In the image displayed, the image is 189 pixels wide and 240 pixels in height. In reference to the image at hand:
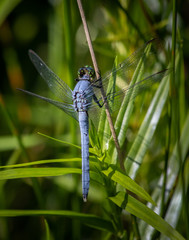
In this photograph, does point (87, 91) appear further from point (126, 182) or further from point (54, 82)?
point (126, 182)

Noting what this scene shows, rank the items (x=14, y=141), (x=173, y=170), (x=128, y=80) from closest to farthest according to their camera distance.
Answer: (x=128, y=80) < (x=173, y=170) < (x=14, y=141)

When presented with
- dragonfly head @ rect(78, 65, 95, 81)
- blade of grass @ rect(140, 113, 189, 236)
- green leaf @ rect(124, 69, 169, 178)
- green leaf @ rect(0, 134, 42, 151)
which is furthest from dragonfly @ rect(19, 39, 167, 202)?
green leaf @ rect(0, 134, 42, 151)

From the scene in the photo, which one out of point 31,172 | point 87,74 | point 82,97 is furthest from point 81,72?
point 31,172

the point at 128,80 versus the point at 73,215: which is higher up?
the point at 128,80

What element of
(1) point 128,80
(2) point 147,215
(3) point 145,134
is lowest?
(2) point 147,215

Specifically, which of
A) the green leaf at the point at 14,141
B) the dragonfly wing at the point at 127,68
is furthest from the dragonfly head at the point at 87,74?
the green leaf at the point at 14,141

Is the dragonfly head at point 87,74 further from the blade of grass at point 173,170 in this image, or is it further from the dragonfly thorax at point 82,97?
the blade of grass at point 173,170
